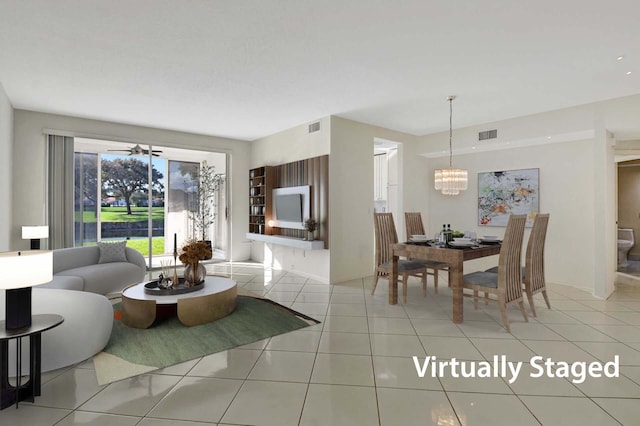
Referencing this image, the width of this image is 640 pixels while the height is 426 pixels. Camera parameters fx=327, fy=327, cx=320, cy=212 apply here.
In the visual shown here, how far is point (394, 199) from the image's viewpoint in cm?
679

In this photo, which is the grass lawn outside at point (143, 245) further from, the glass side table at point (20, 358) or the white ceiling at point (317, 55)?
the glass side table at point (20, 358)

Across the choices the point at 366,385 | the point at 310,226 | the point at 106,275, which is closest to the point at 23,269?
the point at 366,385

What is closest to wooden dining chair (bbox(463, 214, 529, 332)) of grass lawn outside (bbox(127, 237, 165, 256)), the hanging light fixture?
the hanging light fixture

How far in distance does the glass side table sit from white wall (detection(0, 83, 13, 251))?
272 cm

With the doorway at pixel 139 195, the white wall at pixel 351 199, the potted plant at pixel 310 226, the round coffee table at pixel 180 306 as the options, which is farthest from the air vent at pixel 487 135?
the doorway at pixel 139 195

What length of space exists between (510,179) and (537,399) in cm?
449

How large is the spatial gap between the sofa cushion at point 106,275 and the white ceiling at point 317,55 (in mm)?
2327

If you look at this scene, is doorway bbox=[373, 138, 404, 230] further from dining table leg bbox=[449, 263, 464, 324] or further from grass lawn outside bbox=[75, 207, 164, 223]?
grass lawn outside bbox=[75, 207, 164, 223]

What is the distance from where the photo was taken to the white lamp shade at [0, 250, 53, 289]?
1.88m

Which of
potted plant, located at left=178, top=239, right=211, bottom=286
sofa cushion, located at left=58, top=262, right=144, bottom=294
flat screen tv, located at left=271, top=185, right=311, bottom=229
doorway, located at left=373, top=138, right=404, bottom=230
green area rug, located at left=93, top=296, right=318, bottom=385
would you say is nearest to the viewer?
green area rug, located at left=93, top=296, right=318, bottom=385

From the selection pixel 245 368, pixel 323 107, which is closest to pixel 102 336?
pixel 245 368

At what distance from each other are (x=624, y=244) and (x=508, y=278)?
565cm

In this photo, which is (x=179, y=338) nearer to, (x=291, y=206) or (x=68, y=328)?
(x=68, y=328)

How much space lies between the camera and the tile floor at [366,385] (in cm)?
193
